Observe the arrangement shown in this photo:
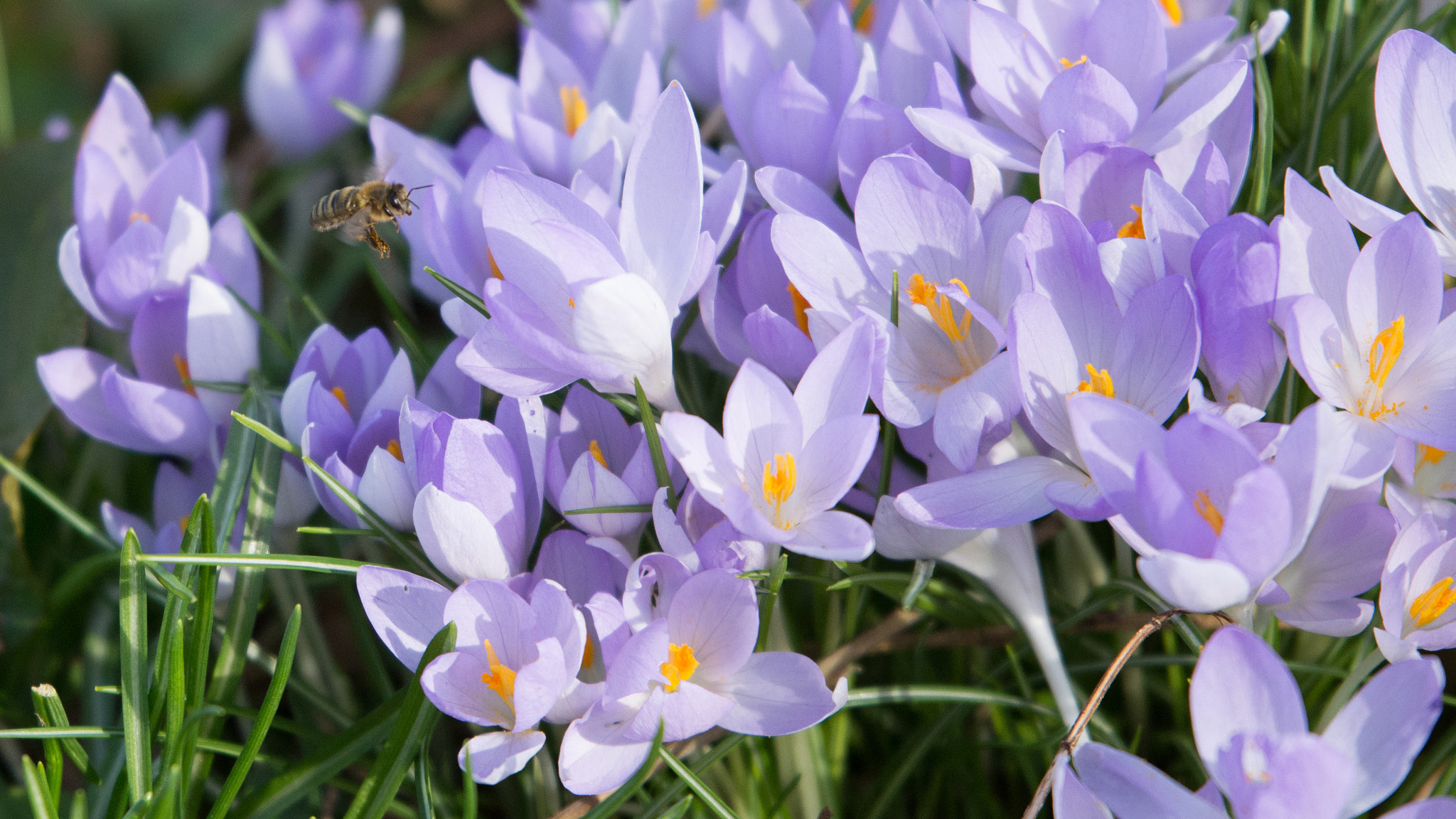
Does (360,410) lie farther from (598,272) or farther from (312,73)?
(312,73)

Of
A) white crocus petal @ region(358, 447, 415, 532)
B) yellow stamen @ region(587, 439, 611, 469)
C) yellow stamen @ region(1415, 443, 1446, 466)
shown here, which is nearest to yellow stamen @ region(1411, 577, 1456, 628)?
yellow stamen @ region(1415, 443, 1446, 466)

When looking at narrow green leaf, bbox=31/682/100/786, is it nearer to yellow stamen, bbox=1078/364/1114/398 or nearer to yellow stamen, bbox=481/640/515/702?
yellow stamen, bbox=481/640/515/702

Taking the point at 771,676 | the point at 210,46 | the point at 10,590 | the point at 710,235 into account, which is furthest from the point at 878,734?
the point at 210,46

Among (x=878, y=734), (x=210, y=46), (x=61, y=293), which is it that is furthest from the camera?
(x=210, y=46)

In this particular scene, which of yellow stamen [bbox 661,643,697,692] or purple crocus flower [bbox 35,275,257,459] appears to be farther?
purple crocus flower [bbox 35,275,257,459]

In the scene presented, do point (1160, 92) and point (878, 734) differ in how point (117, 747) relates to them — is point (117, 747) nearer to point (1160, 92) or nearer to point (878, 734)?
point (878, 734)

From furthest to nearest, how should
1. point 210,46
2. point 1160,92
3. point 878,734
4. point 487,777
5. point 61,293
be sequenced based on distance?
point 210,46
point 61,293
point 878,734
point 1160,92
point 487,777

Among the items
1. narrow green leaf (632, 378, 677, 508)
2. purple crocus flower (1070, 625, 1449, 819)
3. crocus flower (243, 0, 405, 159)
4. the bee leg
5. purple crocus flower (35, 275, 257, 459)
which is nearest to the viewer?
purple crocus flower (1070, 625, 1449, 819)

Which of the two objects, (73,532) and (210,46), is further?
(210,46)
